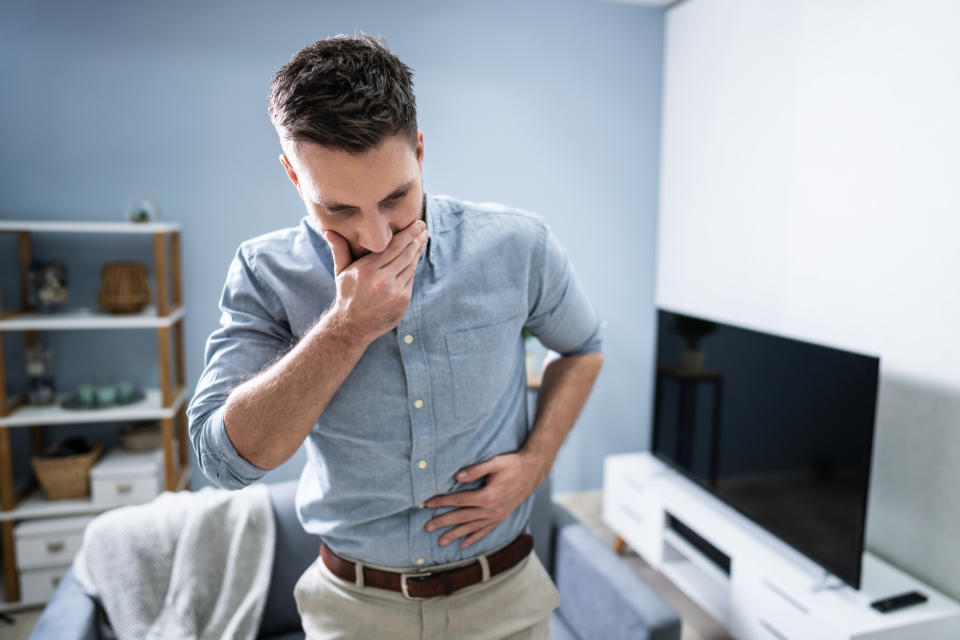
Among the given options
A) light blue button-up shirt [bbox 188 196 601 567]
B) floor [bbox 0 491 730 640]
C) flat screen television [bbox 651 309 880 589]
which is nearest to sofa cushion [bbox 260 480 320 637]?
light blue button-up shirt [bbox 188 196 601 567]

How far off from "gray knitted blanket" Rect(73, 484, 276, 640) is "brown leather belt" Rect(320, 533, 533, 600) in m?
0.89

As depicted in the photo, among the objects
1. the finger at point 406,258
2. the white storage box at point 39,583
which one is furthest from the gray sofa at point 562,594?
the finger at point 406,258

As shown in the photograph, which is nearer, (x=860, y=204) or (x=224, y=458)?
(x=224, y=458)

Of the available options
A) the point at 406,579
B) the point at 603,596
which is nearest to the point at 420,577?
the point at 406,579

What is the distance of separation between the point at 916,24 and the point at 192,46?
8.58ft

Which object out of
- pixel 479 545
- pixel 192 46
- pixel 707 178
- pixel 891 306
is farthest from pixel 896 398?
pixel 192 46

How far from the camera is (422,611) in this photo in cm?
97

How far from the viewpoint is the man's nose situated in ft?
2.63

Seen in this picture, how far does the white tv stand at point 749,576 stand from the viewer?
1.76 m

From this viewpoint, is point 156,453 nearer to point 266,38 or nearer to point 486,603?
point 266,38

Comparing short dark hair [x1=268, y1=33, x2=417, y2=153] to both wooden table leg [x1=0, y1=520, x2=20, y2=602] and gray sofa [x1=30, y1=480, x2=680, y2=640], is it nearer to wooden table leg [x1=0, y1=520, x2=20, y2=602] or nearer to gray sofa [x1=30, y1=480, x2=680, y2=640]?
gray sofa [x1=30, y1=480, x2=680, y2=640]

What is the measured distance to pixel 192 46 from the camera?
2.66 meters

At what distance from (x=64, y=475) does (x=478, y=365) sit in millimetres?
2233

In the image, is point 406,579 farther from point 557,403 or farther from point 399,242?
point 399,242
